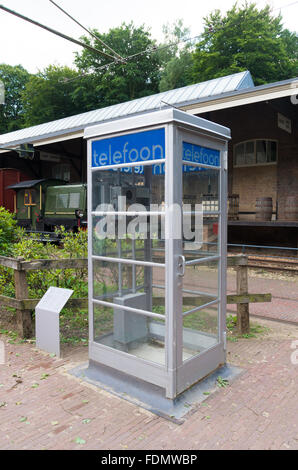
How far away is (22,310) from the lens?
16.2ft

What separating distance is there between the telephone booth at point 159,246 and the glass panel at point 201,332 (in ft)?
0.04

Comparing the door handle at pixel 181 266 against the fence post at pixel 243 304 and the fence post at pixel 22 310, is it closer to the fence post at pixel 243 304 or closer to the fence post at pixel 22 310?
the fence post at pixel 243 304

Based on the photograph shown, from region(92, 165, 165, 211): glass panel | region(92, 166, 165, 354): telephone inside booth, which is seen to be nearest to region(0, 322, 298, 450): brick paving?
region(92, 166, 165, 354): telephone inside booth

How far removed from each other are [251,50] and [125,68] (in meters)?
12.9

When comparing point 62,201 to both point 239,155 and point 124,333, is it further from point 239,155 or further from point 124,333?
point 124,333

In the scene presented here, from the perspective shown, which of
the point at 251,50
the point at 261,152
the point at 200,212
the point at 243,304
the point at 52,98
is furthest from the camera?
the point at 52,98

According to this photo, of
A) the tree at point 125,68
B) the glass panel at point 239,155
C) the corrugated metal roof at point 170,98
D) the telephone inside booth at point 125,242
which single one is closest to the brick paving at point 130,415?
the telephone inside booth at point 125,242

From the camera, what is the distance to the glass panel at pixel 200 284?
143 inches

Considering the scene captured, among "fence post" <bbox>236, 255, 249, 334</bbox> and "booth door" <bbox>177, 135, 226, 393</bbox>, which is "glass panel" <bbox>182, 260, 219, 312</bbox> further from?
"fence post" <bbox>236, 255, 249, 334</bbox>

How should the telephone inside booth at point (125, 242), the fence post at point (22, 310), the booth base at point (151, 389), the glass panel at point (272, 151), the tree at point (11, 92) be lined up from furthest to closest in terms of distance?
the tree at point (11, 92) < the glass panel at point (272, 151) < the fence post at point (22, 310) < the telephone inside booth at point (125, 242) < the booth base at point (151, 389)

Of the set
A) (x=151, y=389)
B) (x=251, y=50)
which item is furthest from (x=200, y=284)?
(x=251, y=50)

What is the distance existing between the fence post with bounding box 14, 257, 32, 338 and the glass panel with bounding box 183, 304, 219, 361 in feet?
7.71

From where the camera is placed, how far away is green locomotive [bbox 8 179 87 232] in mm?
14672

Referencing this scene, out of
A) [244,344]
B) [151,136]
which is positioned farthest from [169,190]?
[244,344]
